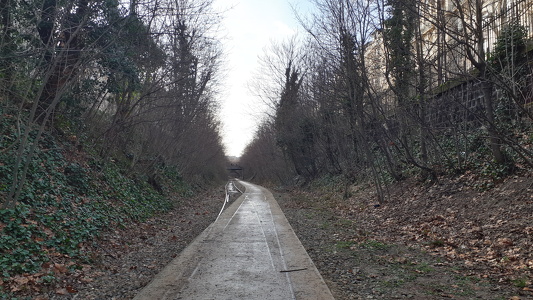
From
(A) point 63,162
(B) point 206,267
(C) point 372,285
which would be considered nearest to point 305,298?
(C) point 372,285

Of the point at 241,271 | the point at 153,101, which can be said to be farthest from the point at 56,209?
the point at 153,101

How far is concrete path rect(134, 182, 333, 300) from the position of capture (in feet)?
20.0

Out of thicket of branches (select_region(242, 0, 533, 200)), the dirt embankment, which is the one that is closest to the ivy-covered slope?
the dirt embankment

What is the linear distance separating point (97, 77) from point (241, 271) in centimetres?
997

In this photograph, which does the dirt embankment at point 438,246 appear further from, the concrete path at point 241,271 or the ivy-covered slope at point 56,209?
the ivy-covered slope at point 56,209

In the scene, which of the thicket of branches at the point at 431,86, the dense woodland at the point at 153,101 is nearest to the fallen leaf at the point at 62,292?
the dense woodland at the point at 153,101

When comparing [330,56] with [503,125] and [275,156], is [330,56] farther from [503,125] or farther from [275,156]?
[275,156]

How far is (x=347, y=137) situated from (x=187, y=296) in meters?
19.3

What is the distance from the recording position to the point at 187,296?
599cm

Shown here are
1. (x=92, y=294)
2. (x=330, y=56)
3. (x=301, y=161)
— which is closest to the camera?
(x=92, y=294)

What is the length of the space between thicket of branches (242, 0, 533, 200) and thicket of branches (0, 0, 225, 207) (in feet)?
20.0

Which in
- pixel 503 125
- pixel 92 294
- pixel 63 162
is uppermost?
pixel 503 125

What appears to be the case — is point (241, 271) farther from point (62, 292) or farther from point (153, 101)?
point (153, 101)

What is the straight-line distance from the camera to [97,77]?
14172mm
